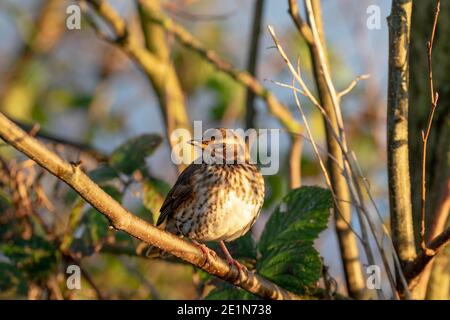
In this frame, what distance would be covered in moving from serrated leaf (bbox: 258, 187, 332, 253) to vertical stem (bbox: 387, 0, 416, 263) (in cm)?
30

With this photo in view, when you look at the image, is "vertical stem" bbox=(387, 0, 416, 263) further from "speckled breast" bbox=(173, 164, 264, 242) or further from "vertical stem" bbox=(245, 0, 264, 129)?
"vertical stem" bbox=(245, 0, 264, 129)

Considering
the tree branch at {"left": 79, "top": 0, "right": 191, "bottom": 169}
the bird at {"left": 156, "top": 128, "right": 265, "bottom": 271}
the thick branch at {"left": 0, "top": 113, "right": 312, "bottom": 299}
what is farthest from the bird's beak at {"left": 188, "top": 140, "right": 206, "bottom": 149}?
the thick branch at {"left": 0, "top": 113, "right": 312, "bottom": 299}

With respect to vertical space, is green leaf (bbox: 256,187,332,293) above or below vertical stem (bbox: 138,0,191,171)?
below

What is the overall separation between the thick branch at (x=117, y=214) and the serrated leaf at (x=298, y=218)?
39 centimetres

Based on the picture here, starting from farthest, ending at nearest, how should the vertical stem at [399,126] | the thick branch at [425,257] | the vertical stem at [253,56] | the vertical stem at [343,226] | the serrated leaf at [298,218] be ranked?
the vertical stem at [253,56] → the vertical stem at [343,226] → the serrated leaf at [298,218] → the vertical stem at [399,126] → the thick branch at [425,257]

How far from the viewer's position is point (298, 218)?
373 cm

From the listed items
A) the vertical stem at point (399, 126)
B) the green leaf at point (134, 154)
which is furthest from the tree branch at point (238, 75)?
the vertical stem at point (399, 126)

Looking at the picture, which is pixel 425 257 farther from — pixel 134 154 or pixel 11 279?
pixel 11 279

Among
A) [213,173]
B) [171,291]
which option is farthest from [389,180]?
[171,291]

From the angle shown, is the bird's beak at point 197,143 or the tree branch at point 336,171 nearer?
the tree branch at point 336,171

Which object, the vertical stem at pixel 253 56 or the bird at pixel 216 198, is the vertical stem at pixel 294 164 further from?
the bird at pixel 216 198

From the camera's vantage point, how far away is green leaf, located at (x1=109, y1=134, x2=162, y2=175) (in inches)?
164

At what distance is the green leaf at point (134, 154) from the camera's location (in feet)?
13.7

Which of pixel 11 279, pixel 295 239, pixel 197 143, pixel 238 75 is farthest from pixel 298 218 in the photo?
pixel 11 279
